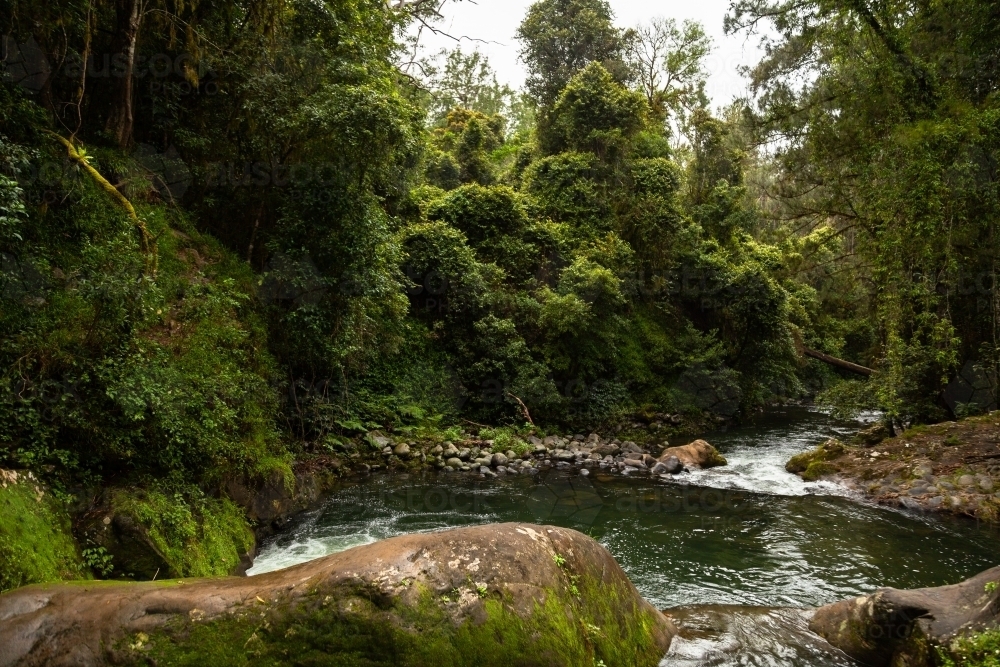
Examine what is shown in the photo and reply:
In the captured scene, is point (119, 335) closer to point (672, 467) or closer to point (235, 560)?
point (235, 560)

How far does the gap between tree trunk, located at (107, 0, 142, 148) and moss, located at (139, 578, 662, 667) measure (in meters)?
9.52

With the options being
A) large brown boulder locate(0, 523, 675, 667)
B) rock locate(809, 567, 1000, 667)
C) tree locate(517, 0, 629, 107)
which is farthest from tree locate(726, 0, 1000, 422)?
tree locate(517, 0, 629, 107)

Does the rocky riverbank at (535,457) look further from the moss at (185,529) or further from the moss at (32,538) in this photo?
the moss at (32,538)

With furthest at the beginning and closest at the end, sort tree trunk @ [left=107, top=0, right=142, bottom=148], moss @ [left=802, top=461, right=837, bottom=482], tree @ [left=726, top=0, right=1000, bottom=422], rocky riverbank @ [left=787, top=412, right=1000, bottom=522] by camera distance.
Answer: moss @ [left=802, top=461, right=837, bottom=482] < tree @ [left=726, top=0, right=1000, bottom=422] < rocky riverbank @ [left=787, top=412, right=1000, bottom=522] < tree trunk @ [left=107, top=0, right=142, bottom=148]

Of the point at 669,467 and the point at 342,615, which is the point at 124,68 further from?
the point at 669,467

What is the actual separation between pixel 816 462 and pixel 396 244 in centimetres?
1076

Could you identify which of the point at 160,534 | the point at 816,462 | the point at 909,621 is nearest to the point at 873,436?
the point at 816,462

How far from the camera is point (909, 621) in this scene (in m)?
5.08

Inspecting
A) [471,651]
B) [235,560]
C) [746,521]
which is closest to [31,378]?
[235,560]

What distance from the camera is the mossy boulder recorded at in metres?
12.7

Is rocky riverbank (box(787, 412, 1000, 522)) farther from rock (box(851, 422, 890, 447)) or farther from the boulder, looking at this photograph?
the boulder

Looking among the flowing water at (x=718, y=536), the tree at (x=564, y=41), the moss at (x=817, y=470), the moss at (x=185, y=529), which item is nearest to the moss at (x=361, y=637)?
the flowing water at (x=718, y=536)

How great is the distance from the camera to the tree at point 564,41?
2783cm

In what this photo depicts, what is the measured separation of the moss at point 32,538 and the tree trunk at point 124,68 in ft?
24.5
